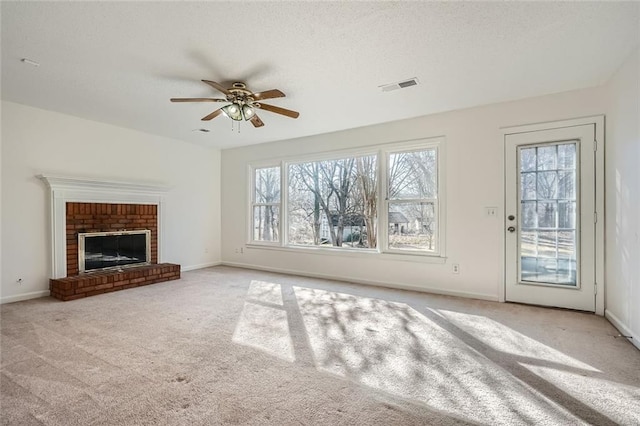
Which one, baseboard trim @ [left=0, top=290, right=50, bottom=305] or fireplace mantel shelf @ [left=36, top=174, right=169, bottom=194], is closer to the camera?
baseboard trim @ [left=0, top=290, right=50, bottom=305]

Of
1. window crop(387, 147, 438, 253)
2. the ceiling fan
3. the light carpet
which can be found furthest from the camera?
window crop(387, 147, 438, 253)

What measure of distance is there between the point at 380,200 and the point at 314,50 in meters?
2.61

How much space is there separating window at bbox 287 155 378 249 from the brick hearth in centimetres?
217

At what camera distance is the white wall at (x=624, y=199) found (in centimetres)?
264

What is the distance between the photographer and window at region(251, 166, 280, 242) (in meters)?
5.92

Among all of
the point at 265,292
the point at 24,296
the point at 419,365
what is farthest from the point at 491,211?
the point at 24,296

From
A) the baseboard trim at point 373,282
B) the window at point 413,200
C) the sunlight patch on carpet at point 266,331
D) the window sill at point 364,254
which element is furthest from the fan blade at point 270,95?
the baseboard trim at point 373,282

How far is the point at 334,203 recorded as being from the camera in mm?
5242

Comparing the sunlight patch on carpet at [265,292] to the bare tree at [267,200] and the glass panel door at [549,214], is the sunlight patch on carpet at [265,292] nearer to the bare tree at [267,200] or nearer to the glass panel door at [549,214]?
the bare tree at [267,200]

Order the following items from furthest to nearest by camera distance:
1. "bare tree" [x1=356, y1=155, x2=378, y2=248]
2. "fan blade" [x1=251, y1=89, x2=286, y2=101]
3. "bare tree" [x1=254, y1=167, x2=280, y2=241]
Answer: "bare tree" [x1=254, y1=167, x2=280, y2=241] < "bare tree" [x1=356, y1=155, x2=378, y2=248] < "fan blade" [x1=251, y1=89, x2=286, y2=101]

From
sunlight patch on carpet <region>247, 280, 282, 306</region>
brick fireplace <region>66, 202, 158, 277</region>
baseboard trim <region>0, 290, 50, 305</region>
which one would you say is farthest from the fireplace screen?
sunlight patch on carpet <region>247, 280, 282, 306</region>

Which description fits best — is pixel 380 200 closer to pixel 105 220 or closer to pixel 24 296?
pixel 105 220

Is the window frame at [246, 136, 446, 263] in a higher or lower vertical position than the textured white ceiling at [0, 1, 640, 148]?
lower

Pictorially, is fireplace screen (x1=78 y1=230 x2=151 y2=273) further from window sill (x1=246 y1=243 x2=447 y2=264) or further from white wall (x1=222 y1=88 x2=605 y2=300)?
white wall (x1=222 y1=88 x2=605 y2=300)
